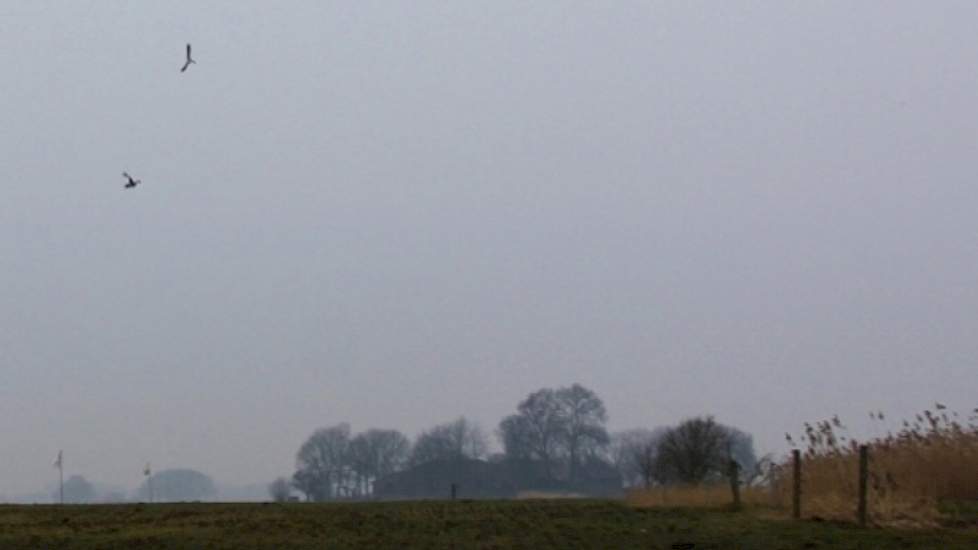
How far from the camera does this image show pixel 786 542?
24078 mm

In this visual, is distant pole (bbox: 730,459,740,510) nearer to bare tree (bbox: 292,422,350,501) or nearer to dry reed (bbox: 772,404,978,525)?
dry reed (bbox: 772,404,978,525)

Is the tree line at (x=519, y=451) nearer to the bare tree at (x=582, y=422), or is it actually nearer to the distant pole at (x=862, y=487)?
the bare tree at (x=582, y=422)

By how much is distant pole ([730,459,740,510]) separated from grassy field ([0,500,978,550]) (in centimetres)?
105

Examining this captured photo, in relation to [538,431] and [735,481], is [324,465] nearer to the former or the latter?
[538,431]

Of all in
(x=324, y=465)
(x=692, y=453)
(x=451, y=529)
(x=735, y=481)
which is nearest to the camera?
(x=451, y=529)

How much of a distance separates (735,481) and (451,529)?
9.28 metres

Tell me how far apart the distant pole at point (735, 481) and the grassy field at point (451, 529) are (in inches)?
41.2

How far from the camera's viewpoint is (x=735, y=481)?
1454 inches

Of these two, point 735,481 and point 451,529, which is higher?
point 735,481

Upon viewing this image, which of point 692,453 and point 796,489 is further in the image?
point 692,453

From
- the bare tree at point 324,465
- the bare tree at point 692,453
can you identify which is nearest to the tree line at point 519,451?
the bare tree at point 324,465

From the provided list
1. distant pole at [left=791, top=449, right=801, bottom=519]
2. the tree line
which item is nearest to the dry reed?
distant pole at [left=791, top=449, right=801, bottom=519]

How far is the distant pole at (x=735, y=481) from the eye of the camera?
3631 centimetres

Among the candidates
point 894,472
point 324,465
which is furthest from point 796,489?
point 324,465
